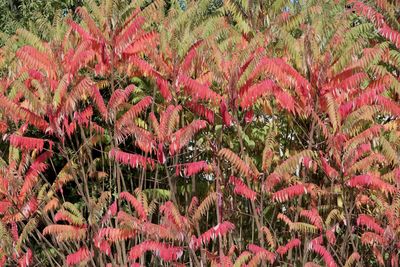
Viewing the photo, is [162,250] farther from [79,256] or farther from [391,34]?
[391,34]

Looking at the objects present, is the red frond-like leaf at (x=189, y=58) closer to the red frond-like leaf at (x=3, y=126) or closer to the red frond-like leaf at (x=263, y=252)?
Answer: the red frond-like leaf at (x=263, y=252)

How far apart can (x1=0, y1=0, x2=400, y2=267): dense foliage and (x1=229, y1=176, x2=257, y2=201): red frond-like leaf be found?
0.01 metres

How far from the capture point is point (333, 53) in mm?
6590

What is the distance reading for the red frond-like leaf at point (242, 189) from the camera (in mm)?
6230

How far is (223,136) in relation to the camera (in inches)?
277

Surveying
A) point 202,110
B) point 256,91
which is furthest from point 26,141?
point 256,91

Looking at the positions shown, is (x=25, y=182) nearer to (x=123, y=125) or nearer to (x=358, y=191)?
(x=123, y=125)

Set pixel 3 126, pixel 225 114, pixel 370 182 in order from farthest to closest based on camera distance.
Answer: pixel 3 126, pixel 225 114, pixel 370 182

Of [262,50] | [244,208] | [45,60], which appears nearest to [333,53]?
[262,50]

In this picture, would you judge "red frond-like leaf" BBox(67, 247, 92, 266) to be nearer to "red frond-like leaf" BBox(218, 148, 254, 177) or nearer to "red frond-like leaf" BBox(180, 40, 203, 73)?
"red frond-like leaf" BBox(218, 148, 254, 177)

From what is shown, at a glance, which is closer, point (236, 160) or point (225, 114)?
point (236, 160)

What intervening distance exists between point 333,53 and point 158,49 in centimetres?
177

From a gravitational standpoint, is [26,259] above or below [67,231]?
below

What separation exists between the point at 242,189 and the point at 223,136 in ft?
2.94
